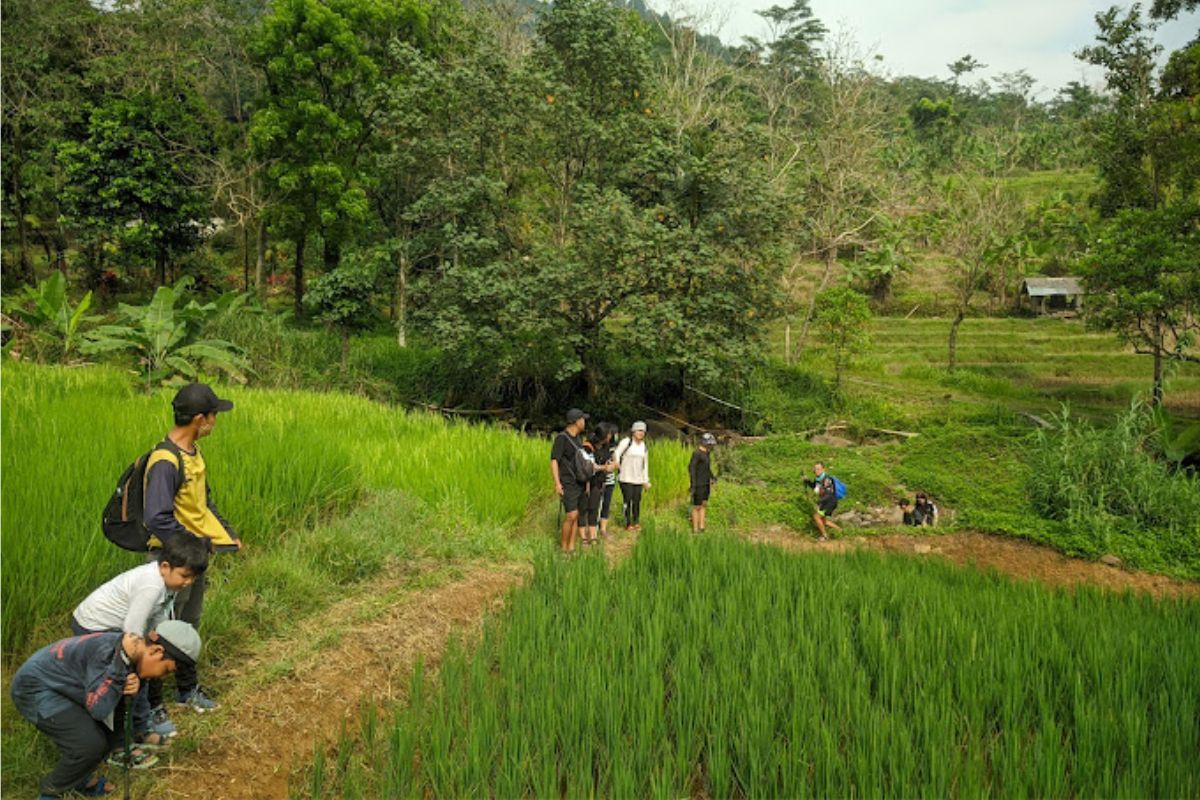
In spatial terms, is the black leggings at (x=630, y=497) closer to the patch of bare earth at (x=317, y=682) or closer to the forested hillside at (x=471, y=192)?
the patch of bare earth at (x=317, y=682)

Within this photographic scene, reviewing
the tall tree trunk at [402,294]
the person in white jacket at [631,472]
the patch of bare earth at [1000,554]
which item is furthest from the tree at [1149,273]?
the tall tree trunk at [402,294]

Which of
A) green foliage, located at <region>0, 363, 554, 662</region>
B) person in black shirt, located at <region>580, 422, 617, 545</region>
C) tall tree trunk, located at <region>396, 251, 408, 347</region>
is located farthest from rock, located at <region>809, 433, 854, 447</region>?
tall tree trunk, located at <region>396, 251, 408, 347</region>

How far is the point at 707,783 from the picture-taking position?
3225 millimetres

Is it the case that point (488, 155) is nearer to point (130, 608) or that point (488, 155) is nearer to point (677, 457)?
point (677, 457)

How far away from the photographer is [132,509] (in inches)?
134

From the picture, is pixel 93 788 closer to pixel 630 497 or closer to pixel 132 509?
pixel 132 509

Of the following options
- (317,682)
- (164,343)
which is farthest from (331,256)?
(317,682)

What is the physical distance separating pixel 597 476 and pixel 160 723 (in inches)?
172

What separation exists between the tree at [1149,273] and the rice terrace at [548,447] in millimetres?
93

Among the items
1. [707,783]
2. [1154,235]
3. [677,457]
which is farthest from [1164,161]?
[707,783]

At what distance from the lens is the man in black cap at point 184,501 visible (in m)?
3.34

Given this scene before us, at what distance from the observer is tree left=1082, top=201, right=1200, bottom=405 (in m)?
13.3

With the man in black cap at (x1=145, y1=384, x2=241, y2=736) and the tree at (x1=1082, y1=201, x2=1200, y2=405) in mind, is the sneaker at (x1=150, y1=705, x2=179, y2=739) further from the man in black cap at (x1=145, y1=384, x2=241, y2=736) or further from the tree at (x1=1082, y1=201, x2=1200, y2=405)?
the tree at (x1=1082, y1=201, x2=1200, y2=405)

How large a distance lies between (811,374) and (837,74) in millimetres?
9800
